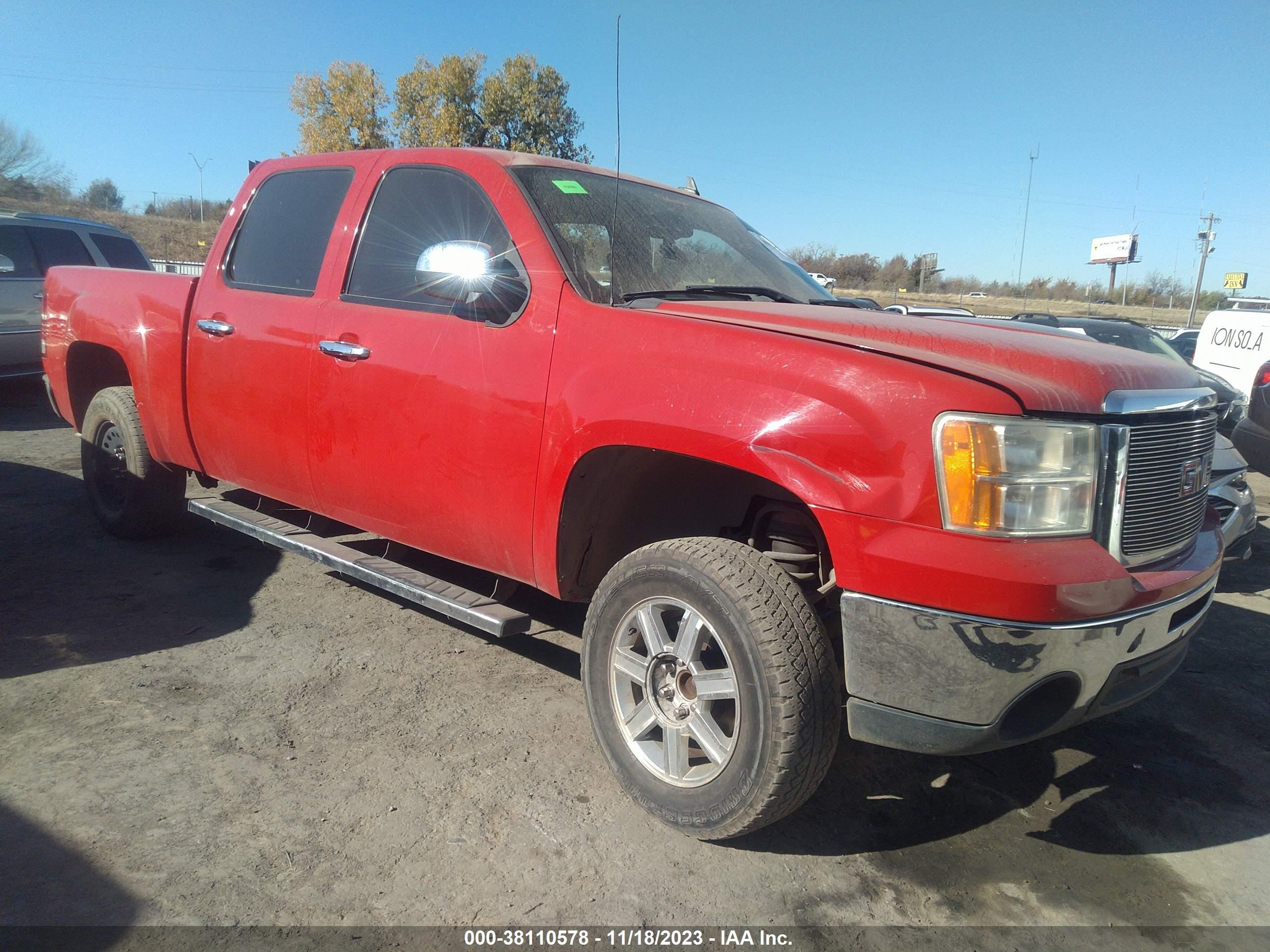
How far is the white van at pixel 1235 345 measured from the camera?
935 cm

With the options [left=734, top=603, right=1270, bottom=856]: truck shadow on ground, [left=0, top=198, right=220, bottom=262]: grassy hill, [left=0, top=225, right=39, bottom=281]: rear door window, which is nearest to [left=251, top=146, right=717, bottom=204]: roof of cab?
[left=734, top=603, right=1270, bottom=856]: truck shadow on ground

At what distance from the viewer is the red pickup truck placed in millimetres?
2109

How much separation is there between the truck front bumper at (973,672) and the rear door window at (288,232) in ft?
9.16

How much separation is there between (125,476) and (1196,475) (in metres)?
5.23

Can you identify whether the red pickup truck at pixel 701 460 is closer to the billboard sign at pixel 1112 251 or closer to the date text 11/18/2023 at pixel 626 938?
the date text 11/18/2023 at pixel 626 938

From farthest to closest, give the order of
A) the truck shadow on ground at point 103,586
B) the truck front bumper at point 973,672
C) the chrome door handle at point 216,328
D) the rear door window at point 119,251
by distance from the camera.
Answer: the rear door window at point 119,251, the chrome door handle at point 216,328, the truck shadow on ground at point 103,586, the truck front bumper at point 973,672

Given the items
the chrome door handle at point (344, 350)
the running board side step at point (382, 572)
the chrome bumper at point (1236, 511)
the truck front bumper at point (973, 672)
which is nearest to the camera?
the truck front bumper at point (973, 672)

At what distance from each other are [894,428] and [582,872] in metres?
1.48

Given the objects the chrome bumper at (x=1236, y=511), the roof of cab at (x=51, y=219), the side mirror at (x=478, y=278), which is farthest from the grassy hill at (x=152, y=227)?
the chrome bumper at (x=1236, y=511)

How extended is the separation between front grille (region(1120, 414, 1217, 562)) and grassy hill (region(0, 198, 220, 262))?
144 feet

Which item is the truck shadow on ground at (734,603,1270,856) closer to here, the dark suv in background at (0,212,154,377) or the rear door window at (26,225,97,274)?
the dark suv in background at (0,212,154,377)

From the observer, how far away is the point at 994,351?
7.89 ft

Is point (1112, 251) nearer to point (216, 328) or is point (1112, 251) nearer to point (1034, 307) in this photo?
point (1034, 307)

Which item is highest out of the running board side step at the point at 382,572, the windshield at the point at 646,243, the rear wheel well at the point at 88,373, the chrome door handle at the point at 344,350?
the windshield at the point at 646,243
